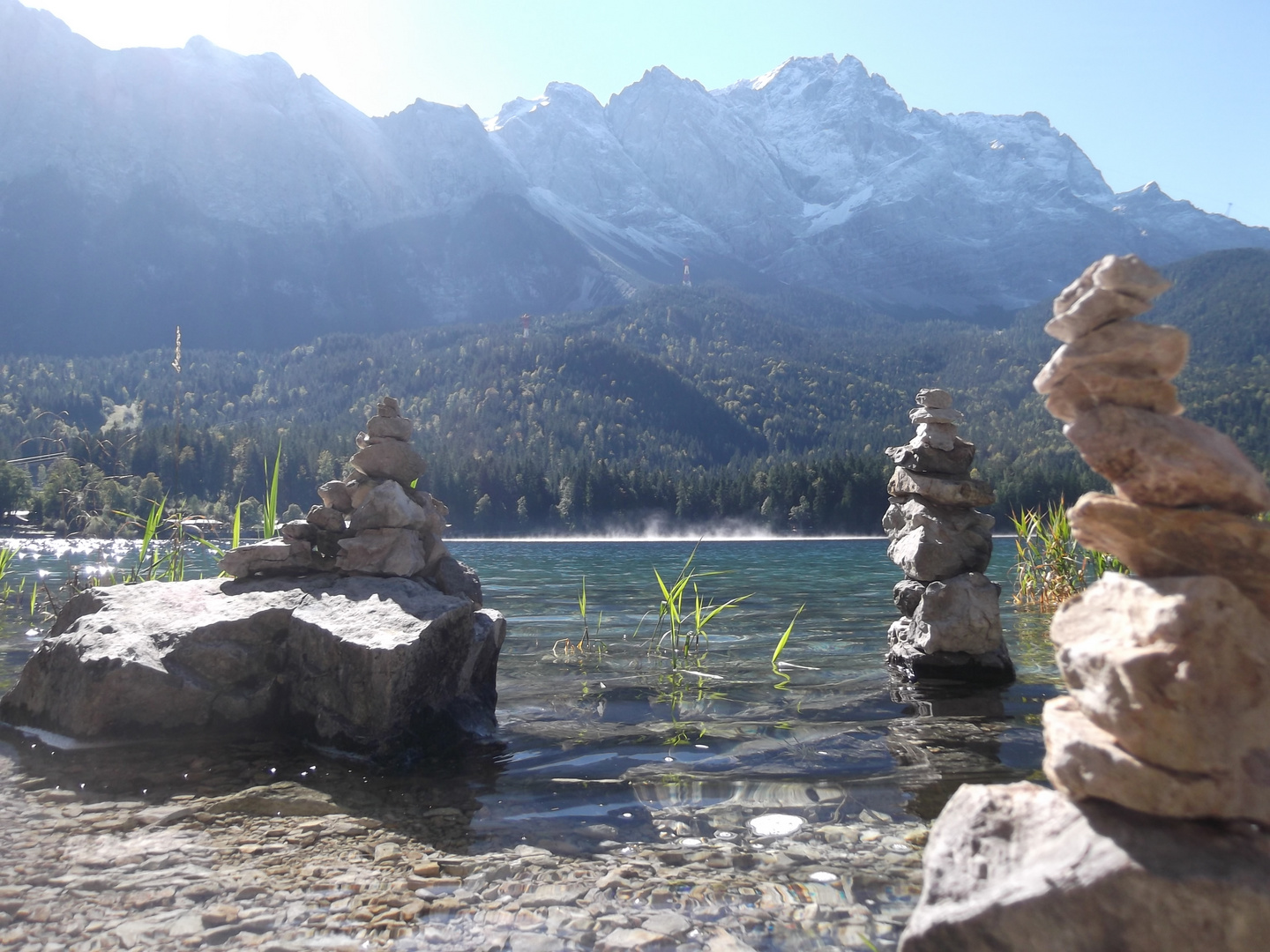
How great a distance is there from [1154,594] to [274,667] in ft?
26.2

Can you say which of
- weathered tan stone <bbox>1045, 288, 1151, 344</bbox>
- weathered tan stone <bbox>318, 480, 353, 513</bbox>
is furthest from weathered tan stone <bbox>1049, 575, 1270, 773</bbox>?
weathered tan stone <bbox>318, 480, 353, 513</bbox>

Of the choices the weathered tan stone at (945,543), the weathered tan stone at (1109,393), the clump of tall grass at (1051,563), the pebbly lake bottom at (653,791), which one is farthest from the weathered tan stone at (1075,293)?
the clump of tall grass at (1051,563)

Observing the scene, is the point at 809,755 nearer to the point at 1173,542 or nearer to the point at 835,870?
the point at 835,870

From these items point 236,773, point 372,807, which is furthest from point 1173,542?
point 236,773

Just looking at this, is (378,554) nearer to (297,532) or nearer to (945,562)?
(297,532)

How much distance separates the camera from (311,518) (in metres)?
10.4

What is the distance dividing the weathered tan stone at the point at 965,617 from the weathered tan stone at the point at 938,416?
206 centimetres

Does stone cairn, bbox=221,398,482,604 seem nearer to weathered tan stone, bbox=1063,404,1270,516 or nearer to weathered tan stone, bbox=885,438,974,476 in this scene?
weathered tan stone, bbox=885,438,974,476

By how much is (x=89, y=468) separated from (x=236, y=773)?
29.3 ft

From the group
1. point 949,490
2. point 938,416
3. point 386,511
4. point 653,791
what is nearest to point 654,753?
point 653,791

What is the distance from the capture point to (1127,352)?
4.00m

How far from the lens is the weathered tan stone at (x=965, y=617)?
1115cm

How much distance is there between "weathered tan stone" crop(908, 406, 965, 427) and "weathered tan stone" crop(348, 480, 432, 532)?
674 centimetres

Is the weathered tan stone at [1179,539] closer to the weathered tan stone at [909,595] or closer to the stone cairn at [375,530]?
the stone cairn at [375,530]
